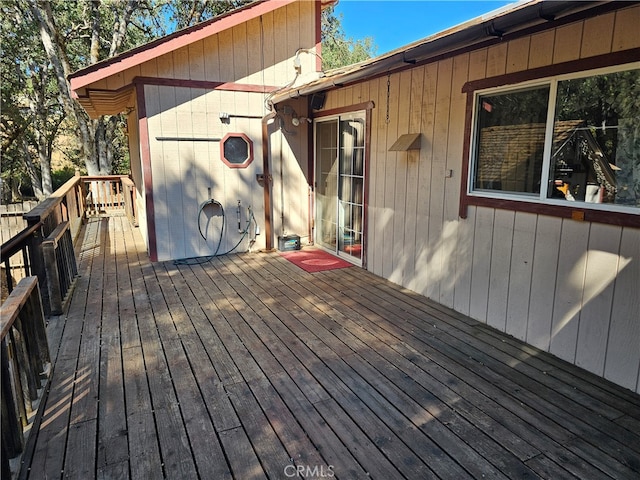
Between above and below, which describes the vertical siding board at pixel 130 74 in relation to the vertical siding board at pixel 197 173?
above

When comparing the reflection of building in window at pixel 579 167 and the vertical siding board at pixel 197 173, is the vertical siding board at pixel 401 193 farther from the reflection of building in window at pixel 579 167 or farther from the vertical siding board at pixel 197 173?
the vertical siding board at pixel 197 173

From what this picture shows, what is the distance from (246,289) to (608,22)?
3.61 meters

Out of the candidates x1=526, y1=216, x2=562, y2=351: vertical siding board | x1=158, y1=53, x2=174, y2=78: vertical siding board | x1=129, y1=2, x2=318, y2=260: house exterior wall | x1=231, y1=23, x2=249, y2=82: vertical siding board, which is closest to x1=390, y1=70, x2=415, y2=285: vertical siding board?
x1=526, y1=216, x2=562, y2=351: vertical siding board

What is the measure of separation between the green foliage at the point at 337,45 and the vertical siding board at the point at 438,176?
476 inches

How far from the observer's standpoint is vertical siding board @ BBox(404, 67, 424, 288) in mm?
3801

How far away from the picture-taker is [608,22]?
233 centimetres

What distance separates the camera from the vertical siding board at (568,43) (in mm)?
2500

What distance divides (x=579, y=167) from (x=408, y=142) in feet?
5.16

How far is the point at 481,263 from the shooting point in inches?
131

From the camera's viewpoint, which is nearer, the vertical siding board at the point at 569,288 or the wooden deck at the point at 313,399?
the wooden deck at the point at 313,399

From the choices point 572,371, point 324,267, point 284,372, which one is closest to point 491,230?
point 572,371

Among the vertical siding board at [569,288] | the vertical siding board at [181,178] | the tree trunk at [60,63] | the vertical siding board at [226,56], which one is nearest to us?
the vertical siding board at [569,288]

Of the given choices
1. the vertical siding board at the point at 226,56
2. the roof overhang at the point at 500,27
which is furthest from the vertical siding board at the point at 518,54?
the vertical siding board at the point at 226,56

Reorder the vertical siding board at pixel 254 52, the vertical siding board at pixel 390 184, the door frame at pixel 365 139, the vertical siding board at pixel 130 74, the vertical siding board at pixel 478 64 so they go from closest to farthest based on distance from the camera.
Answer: the vertical siding board at pixel 478 64 < the vertical siding board at pixel 390 184 < the door frame at pixel 365 139 < the vertical siding board at pixel 130 74 < the vertical siding board at pixel 254 52
